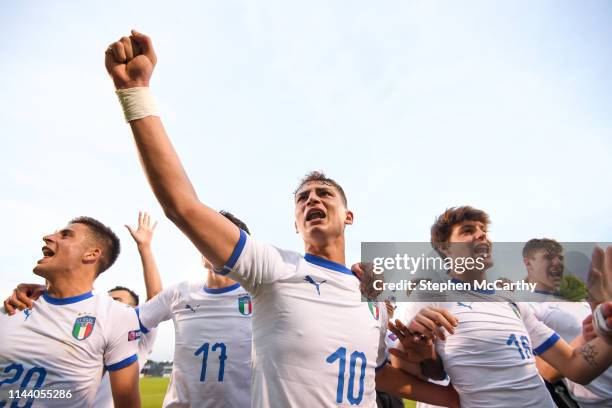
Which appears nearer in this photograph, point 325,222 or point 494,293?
point 325,222

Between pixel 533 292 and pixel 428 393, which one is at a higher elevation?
pixel 533 292

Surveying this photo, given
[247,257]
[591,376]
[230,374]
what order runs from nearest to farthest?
[247,257]
[591,376]
[230,374]

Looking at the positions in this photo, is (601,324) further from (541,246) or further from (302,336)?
(541,246)

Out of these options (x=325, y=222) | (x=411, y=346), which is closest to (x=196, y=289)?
(x=325, y=222)

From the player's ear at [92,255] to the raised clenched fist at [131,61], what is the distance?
3.29 meters

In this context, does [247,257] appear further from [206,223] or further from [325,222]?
[325,222]

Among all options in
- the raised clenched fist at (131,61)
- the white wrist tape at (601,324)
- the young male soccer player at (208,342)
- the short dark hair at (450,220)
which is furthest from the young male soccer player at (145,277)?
the white wrist tape at (601,324)

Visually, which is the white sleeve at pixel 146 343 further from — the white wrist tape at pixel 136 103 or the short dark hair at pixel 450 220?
the white wrist tape at pixel 136 103

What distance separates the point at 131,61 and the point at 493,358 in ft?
12.1

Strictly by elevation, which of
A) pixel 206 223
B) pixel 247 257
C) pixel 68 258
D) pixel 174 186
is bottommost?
pixel 68 258

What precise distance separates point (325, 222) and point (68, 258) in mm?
2864

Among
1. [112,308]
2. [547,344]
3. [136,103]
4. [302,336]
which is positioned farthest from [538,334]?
[112,308]

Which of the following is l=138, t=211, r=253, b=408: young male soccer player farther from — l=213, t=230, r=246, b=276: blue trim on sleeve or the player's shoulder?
l=213, t=230, r=246, b=276: blue trim on sleeve

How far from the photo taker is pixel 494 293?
441 centimetres
